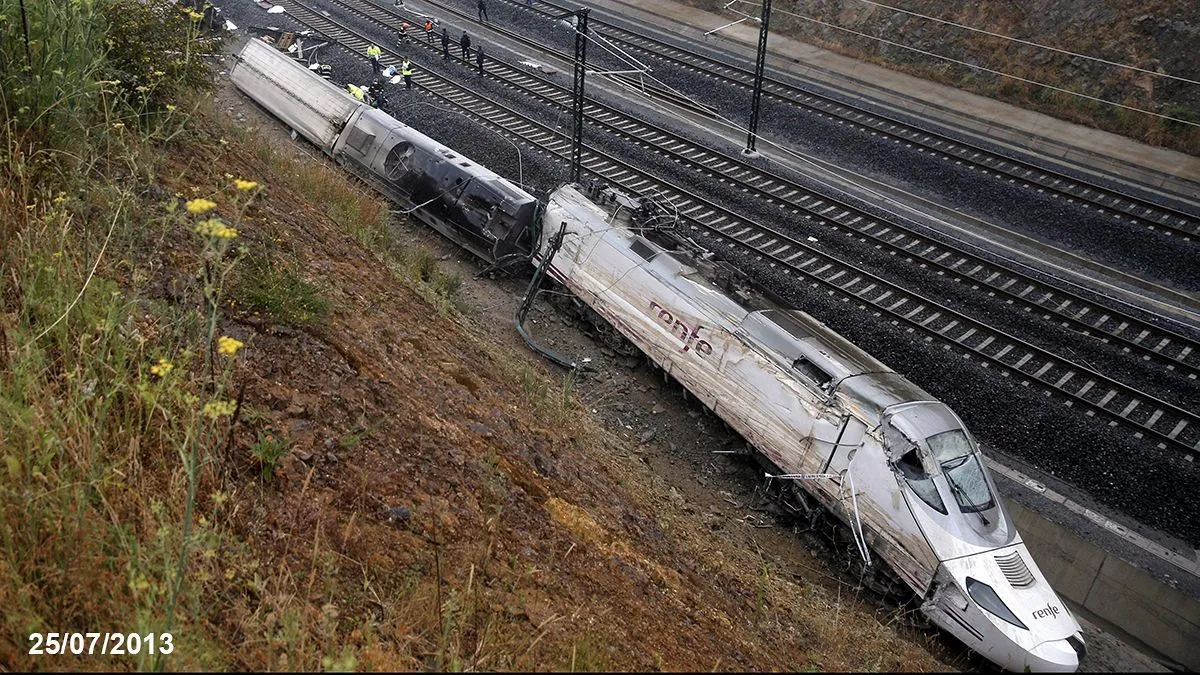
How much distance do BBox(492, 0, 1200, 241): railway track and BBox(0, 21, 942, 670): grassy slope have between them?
13.8m

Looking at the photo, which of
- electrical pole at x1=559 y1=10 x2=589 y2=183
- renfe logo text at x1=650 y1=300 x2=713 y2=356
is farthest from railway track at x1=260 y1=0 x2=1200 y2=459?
renfe logo text at x1=650 y1=300 x2=713 y2=356

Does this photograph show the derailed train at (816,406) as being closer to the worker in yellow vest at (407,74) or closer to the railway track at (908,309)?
the railway track at (908,309)

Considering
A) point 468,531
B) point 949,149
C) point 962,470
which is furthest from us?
point 949,149

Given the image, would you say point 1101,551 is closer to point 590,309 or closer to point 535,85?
point 590,309

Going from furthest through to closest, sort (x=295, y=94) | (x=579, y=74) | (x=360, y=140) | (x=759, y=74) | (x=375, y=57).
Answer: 1. (x=375, y=57)
2. (x=295, y=94)
3. (x=759, y=74)
4. (x=360, y=140)
5. (x=579, y=74)

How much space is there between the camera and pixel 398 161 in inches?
757

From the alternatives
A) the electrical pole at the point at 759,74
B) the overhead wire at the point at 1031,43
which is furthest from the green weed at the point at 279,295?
the overhead wire at the point at 1031,43

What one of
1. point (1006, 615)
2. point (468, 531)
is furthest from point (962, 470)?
point (468, 531)

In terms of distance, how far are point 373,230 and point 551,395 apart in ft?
18.2

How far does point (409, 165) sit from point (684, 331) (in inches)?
335

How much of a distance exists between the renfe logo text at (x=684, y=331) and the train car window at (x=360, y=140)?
928 centimetres

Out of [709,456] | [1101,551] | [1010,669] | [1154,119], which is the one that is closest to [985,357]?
[1101,551]

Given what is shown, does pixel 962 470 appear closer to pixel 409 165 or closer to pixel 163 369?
pixel 163 369

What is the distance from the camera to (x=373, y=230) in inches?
653
